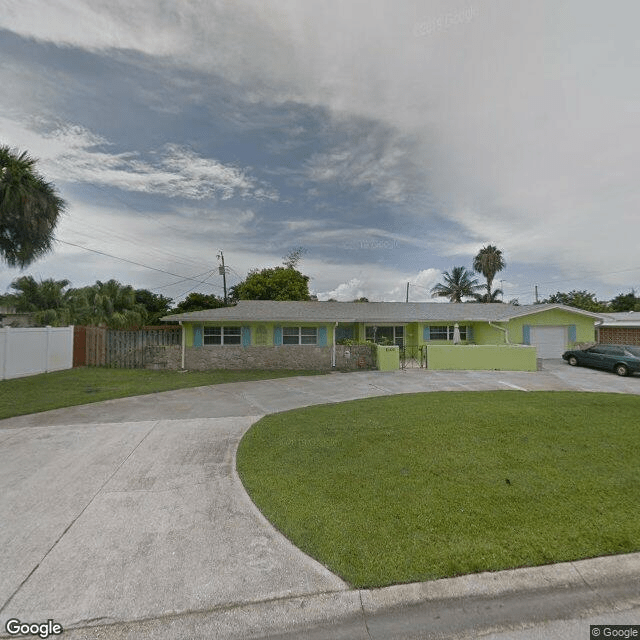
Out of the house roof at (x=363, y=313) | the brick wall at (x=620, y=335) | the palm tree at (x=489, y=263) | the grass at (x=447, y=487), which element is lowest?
the grass at (x=447, y=487)

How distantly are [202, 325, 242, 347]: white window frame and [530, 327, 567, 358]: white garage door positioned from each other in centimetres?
1726

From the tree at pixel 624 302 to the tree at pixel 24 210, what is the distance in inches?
2231

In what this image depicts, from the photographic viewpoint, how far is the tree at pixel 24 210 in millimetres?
12055

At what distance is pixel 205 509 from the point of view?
378cm

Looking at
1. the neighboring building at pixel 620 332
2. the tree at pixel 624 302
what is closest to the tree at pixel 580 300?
the tree at pixel 624 302

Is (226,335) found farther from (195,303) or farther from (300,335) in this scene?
(195,303)

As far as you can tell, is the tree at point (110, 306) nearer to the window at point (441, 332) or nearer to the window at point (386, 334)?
the window at point (386, 334)

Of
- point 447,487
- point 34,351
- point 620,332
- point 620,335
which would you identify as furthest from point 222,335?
point 620,332

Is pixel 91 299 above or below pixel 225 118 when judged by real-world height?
below

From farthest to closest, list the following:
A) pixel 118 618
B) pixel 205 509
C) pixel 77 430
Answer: pixel 77 430
pixel 205 509
pixel 118 618

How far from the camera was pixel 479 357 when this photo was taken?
1594cm

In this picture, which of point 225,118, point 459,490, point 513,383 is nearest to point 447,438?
point 459,490

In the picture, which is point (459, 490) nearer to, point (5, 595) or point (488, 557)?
point (488, 557)

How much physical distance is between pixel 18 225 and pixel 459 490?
16.4 m
